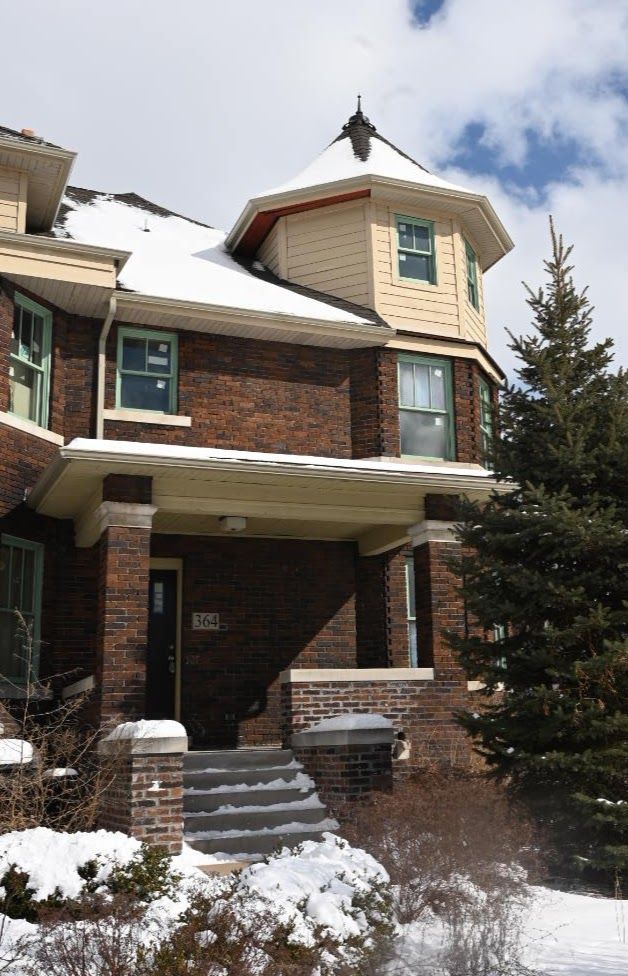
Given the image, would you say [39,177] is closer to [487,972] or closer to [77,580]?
[77,580]

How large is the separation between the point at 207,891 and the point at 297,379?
8646 mm

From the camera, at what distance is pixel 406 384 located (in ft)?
44.8

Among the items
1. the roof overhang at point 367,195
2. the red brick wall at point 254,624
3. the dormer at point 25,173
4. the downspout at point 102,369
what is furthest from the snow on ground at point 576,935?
the roof overhang at point 367,195

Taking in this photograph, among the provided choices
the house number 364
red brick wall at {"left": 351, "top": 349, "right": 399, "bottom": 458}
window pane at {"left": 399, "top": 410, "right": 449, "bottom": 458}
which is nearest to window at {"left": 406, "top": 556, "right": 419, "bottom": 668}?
window pane at {"left": 399, "top": 410, "right": 449, "bottom": 458}

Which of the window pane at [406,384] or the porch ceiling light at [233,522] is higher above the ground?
the window pane at [406,384]

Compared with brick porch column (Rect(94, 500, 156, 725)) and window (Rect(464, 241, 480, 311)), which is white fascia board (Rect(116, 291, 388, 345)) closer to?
window (Rect(464, 241, 480, 311))

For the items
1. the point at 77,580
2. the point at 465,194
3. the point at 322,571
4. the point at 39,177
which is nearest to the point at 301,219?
the point at 465,194

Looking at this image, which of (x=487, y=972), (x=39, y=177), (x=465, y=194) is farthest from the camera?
(x=465, y=194)

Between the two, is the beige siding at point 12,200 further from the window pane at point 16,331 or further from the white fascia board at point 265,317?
the white fascia board at point 265,317

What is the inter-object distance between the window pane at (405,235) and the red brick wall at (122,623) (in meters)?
6.94

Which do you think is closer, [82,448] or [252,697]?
[82,448]

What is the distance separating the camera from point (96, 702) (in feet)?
30.6

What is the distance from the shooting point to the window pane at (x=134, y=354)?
12.3 meters

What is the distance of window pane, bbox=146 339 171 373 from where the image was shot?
40.9 feet
